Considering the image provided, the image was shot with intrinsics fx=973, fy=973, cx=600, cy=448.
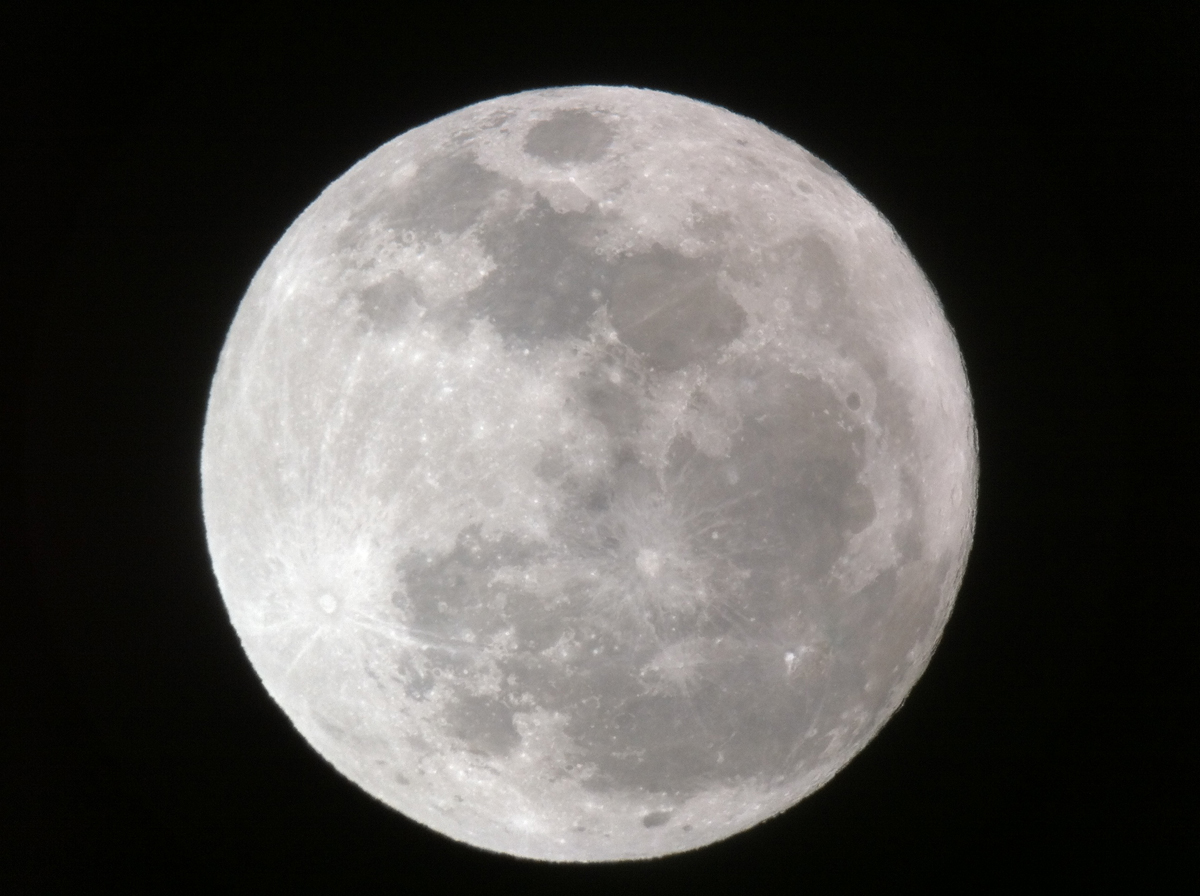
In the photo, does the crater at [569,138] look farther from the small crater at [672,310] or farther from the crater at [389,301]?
the crater at [389,301]

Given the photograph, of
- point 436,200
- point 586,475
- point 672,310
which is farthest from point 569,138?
point 586,475

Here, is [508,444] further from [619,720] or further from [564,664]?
[619,720]

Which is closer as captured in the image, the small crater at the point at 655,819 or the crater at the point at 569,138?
the crater at the point at 569,138

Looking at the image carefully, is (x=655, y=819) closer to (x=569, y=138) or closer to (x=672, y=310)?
(x=672, y=310)

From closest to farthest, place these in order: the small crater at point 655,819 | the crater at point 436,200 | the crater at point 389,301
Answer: the crater at point 389,301, the crater at point 436,200, the small crater at point 655,819

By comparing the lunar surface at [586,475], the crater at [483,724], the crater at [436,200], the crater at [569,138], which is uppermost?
the crater at [569,138]

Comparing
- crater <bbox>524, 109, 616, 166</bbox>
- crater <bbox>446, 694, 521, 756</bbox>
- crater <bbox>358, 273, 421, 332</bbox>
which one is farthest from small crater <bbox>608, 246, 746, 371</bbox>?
crater <bbox>446, 694, 521, 756</bbox>

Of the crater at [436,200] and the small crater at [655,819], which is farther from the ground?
the crater at [436,200]

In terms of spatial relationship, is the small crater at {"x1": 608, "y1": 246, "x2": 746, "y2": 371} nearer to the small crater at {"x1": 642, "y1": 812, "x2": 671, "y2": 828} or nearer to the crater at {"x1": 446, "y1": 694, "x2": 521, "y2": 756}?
the crater at {"x1": 446, "y1": 694, "x2": 521, "y2": 756}

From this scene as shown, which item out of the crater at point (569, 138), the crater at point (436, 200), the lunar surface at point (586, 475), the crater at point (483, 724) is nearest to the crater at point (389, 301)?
the lunar surface at point (586, 475)
